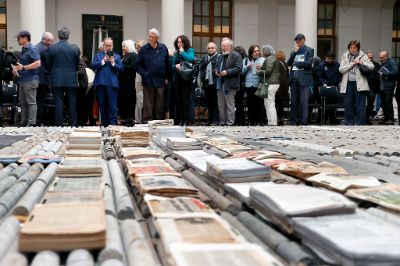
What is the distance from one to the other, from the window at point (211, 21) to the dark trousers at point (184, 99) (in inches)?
368

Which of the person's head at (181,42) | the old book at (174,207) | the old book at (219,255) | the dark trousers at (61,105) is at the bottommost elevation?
the old book at (219,255)

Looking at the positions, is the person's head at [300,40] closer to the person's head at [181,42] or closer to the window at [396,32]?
the person's head at [181,42]

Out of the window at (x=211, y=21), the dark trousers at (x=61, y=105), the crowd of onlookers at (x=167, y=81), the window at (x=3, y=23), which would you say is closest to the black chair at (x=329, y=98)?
the crowd of onlookers at (x=167, y=81)

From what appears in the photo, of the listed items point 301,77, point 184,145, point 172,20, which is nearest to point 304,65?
point 301,77

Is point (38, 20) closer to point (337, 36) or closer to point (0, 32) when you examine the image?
point (0, 32)

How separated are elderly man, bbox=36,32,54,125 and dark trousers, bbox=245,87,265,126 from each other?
A: 145 inches

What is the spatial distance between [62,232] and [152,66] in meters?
8.33

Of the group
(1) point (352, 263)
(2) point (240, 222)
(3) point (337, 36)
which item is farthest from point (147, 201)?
(3) point (337, 36)

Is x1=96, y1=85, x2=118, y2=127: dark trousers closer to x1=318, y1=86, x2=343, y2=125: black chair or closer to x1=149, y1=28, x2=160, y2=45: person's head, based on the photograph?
x1=149, y1=28, x2=160, y2=45: person's head

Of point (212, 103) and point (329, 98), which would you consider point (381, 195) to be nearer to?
point (212, 103)

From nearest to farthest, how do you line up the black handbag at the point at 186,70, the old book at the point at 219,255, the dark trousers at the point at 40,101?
the old book at the point at 219,255 → the black handbag at the point at 186,70 → the dark trousers at the point at 40,101

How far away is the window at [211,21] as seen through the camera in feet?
66.4

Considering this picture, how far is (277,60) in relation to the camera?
1123cm

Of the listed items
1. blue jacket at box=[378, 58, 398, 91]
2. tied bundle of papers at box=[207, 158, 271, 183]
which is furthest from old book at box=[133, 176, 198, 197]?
blue jacket at box=[378, 58, 398, 91]
